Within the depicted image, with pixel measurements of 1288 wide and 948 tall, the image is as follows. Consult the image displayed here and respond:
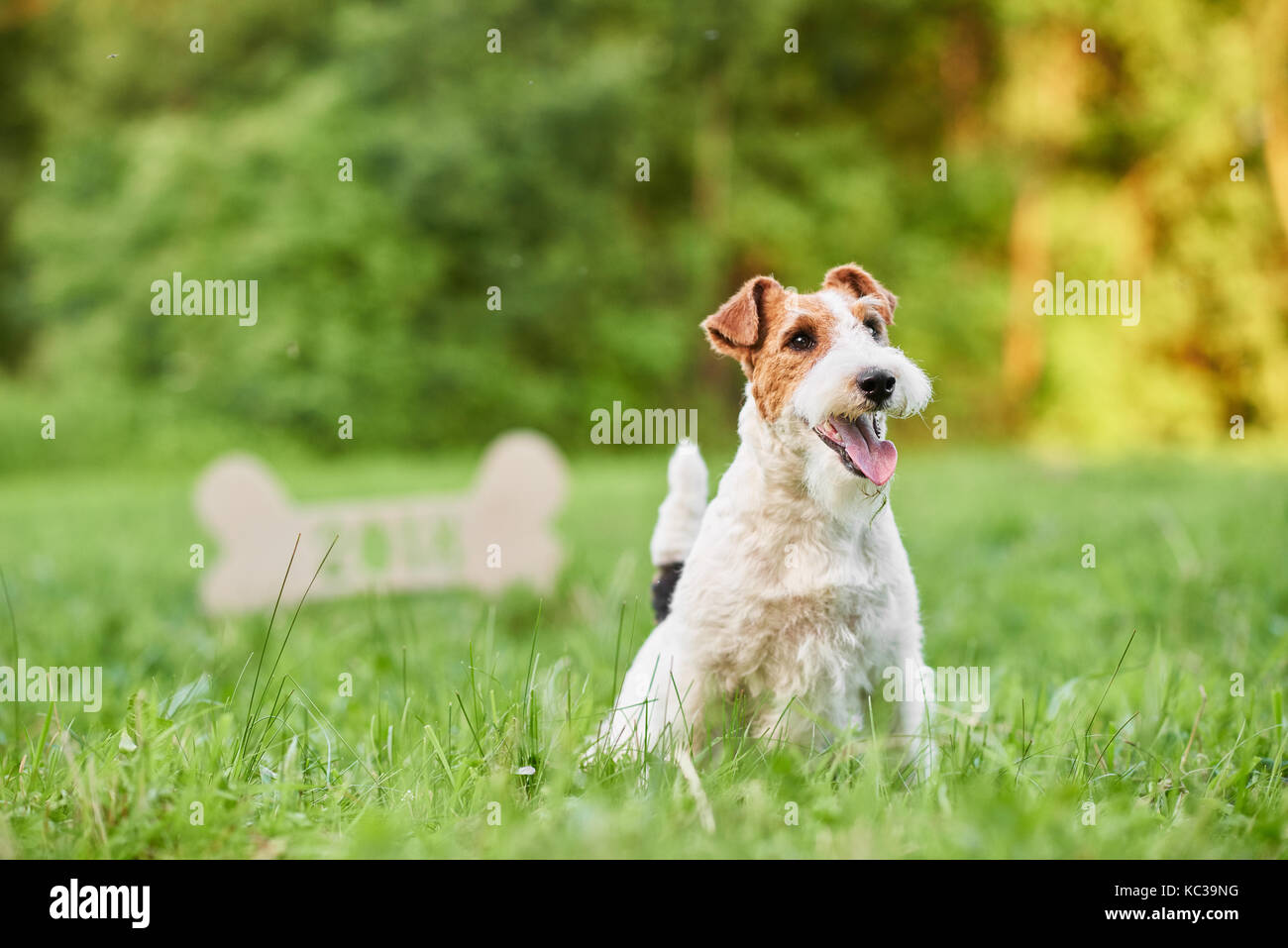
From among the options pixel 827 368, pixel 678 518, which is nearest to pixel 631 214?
pixel 678 518

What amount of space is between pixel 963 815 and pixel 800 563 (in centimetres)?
65

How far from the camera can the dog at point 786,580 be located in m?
2.47

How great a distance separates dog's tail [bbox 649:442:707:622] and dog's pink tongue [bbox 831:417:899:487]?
614 mm

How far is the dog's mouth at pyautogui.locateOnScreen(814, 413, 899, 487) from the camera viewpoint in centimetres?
226

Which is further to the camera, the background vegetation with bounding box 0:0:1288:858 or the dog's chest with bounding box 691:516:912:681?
the background vegetation with bounding box 0:0:1288:858

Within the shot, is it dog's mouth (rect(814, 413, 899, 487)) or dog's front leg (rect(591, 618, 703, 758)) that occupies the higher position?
dog's mouth (rect(814, 413, 899, 487))

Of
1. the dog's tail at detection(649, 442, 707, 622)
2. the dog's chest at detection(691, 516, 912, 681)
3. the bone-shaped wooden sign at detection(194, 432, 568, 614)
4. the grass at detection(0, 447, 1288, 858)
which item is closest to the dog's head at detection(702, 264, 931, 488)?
the dog's chest at detection(691, 516, 912, 681)

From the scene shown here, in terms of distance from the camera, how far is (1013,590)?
5965 millimetres

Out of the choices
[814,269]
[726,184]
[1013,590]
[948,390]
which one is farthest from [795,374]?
[726,184]

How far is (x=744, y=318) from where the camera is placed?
2.54 m

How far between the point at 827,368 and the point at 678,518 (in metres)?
0.77

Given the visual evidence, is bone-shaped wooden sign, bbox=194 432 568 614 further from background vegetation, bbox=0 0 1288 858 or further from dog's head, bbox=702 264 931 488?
dog's head, bbox=702 264 931 488

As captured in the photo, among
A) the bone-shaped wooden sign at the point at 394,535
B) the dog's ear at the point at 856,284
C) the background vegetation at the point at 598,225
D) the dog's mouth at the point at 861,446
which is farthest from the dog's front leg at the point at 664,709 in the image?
the background vegetation at the point at 598,225

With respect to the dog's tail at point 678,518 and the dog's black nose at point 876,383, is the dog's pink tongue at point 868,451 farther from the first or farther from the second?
the dog's tail at point 678,518
